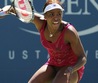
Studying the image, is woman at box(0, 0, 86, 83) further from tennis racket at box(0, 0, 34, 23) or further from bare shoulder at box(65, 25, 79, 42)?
tennis racket at box(0, 0, 34, 23)

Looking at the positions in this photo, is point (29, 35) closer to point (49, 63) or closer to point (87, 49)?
point (87, 49)

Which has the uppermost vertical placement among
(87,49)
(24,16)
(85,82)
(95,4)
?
(24,16)

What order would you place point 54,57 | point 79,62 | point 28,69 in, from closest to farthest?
point 79,62
point 54,57
point 28,69

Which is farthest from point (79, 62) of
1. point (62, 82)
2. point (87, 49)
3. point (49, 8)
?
point (87, 49)

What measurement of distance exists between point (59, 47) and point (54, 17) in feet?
1.24

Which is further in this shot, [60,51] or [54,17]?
[60,51]

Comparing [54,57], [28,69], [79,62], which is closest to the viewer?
[79,62]

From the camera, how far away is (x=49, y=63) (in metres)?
5.64

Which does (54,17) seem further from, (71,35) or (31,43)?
(31,43)

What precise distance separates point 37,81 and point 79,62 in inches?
23.0

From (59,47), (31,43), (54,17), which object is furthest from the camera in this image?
(31,43)

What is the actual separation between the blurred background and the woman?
2.06 meters

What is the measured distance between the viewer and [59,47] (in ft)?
17.7

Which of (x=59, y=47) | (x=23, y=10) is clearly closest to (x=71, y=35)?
(x=59, y=47)
